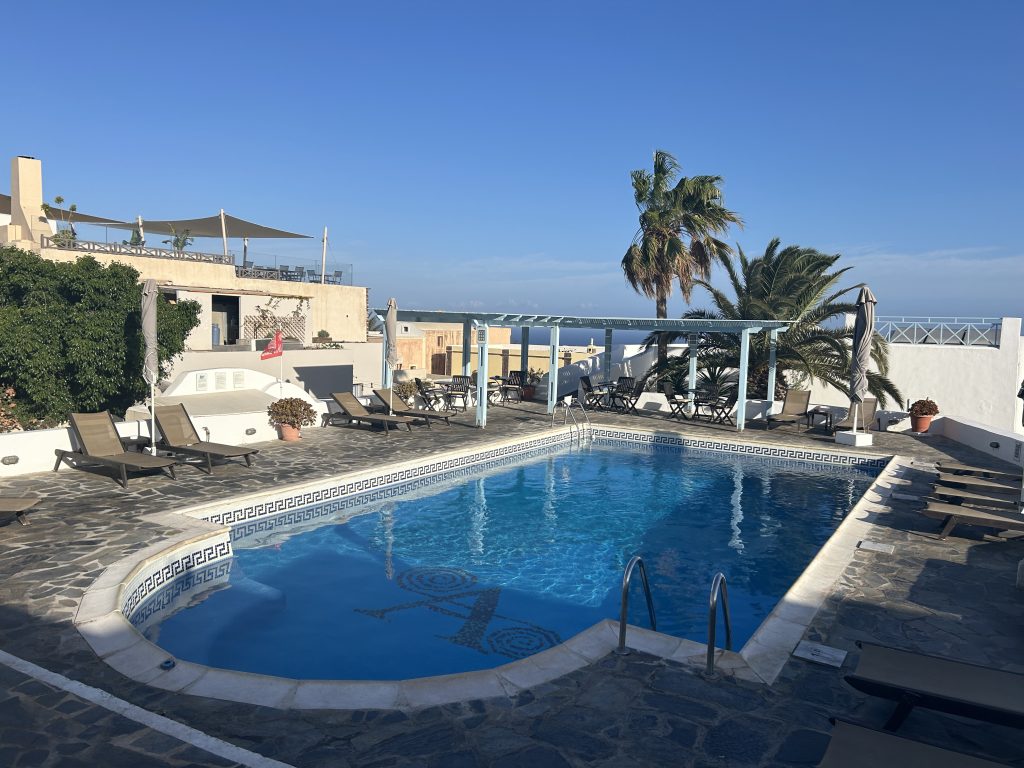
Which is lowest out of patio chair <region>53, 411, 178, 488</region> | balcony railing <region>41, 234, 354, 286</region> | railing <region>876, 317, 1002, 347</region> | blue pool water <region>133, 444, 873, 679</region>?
blue pool water <region>133, 444, 873, 679</region>

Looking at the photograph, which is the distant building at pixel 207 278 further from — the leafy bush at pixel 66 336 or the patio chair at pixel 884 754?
the patio chair at pixel 884 754

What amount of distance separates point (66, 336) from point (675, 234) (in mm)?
16267

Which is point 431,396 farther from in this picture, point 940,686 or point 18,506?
point 940,686

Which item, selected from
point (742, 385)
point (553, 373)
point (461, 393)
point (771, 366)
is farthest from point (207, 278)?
point (771, 366)

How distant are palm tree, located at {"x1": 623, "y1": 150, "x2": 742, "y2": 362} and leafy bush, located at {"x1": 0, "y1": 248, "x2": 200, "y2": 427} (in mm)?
13682

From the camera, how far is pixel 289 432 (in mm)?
13734

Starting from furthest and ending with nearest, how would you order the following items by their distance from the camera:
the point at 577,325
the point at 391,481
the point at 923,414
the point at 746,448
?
the point at 577,325 → the point at 923,414 → the point at 746,448 → the point at 391,481

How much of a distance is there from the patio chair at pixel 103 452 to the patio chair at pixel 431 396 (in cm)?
842

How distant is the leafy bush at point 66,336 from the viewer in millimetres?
12766

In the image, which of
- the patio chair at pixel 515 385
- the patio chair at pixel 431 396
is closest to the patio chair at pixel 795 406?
the patio chair at pixel 515 385

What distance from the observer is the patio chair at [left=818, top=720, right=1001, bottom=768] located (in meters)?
3.30

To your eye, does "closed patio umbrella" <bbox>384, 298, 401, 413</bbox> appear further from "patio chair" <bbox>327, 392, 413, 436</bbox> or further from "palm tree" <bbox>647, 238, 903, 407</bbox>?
"palm tree" <bbox>647, 238, 903, 407</bbox>

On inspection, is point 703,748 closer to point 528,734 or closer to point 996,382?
point 528,734

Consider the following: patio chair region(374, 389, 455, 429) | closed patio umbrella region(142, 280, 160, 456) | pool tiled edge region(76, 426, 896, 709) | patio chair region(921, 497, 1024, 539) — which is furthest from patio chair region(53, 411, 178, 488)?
patio chair region(921, 497, 1024, 539)
